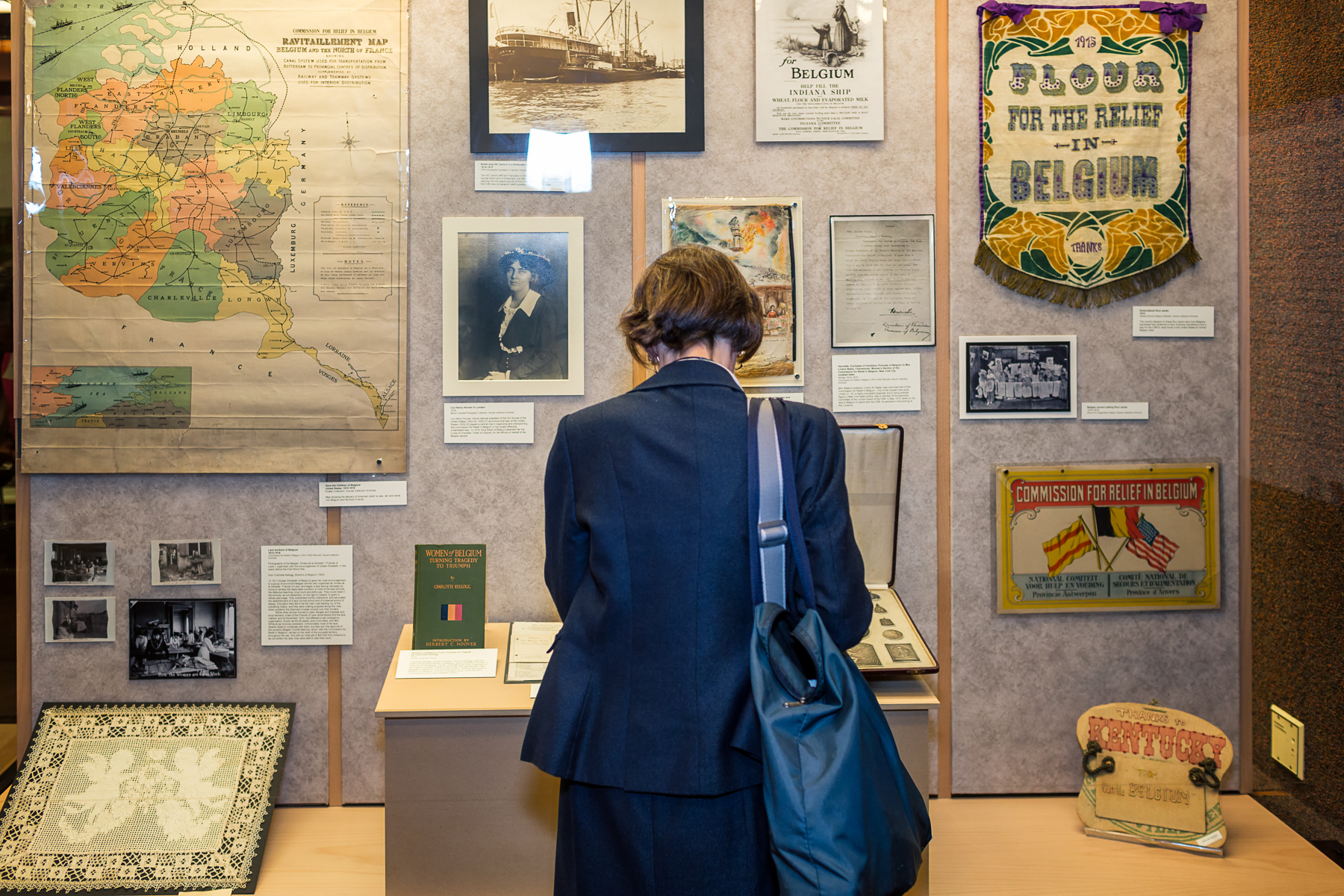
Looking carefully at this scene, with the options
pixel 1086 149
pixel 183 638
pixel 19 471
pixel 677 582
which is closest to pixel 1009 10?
pixel 1086 149

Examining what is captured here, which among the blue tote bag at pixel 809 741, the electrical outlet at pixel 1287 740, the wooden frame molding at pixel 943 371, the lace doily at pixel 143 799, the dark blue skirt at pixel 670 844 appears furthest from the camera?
the wooden frame molding at pixel 943 371

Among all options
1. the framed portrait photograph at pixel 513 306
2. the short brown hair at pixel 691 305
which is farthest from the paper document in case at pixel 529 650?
the short brown hair at pixel 691 305

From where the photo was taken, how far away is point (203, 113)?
6.95 ft

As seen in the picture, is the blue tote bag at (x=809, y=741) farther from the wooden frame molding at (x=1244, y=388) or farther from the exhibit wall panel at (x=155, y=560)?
the wooden frame molding at (x=1244, y=388)

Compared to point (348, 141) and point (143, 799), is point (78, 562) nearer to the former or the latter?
point (143, 799)

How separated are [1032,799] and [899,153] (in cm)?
164

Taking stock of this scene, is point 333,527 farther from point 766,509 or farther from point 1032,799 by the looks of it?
point 1032,799

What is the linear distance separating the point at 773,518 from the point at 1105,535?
4.65 feet

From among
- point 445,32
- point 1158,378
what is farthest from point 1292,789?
point 445,32

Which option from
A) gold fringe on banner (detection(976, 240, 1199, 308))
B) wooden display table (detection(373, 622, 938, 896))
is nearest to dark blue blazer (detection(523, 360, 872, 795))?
wooden display table (detection(373, 622, 938, 896))

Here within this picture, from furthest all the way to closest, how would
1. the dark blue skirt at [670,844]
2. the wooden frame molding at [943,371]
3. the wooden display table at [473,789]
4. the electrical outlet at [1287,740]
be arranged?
1. the wooden frame molding at [943,371]
2. the electrical outlet at [1287,740]
3. the wooden display table at [473,789]
4. the dark blue skirt at [670,844]

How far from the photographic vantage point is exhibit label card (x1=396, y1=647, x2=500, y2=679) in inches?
75.6

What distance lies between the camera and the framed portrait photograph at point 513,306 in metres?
2.15

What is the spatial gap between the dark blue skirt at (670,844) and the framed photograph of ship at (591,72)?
4.95ft
